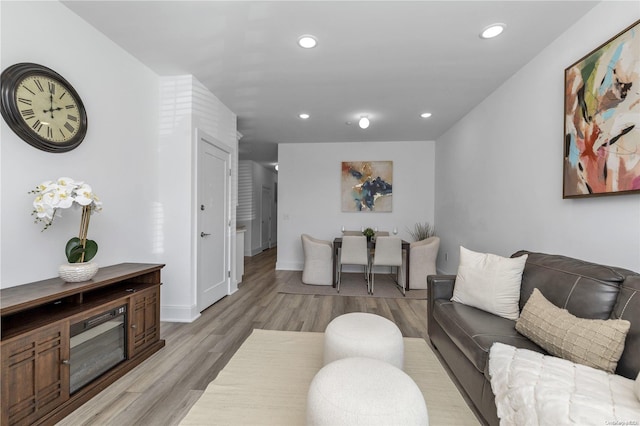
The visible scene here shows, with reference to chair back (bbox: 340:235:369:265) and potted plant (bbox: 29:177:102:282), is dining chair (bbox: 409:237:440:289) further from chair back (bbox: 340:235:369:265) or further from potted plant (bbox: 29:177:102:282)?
potted plant (bbox: 29:177:102:282)

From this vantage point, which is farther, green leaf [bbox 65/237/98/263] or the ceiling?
the ceiling

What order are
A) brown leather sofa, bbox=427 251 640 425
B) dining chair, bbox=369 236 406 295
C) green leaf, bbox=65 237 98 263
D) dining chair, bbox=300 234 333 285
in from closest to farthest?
brown leather sofa, bbox=427 251 640 425 → green leaf, bbox=65 237 98 263 → dining chair, bbox=369 236 406 295 → dining chair, bbox=300 234 333 285

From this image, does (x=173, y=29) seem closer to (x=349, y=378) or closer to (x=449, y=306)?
(x=349, y=378)

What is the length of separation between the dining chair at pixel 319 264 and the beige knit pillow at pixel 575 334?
3.00 metres

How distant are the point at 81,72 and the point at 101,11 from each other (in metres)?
0.49

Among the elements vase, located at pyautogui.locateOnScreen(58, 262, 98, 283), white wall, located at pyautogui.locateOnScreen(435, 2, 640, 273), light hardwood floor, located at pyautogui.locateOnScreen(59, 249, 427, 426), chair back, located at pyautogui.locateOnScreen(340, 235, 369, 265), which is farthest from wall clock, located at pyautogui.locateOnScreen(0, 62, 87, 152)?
white wall, located at pyautogui.locateOnScreen(435, 2, 640, 273)

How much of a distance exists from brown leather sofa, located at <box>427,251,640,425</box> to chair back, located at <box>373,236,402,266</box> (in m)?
1.97

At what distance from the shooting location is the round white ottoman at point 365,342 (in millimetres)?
1629

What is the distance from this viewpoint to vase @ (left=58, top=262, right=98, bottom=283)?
5.66 ft

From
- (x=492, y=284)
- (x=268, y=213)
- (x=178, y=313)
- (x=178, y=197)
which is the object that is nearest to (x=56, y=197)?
(x=178, y=197)

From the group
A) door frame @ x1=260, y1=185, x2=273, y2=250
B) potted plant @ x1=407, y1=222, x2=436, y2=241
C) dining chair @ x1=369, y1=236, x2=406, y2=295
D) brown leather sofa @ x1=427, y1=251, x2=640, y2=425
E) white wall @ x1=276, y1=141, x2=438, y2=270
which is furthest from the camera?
door frame @ x1=260, y1=185, x2=273, y2=250

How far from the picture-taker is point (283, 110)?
3.82 meters

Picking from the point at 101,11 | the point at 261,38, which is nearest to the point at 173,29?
the point at 101,11

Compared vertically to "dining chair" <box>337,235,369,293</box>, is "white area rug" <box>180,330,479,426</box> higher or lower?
lower
